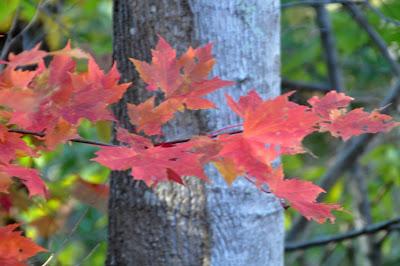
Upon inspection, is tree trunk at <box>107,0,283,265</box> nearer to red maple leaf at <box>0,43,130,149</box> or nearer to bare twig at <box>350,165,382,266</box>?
red maple leaf at <box>0,43,130,149</box>

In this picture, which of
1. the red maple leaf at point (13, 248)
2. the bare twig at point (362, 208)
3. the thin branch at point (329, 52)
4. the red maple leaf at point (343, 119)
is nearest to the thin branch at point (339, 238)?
the bare twig at point (362, 208)

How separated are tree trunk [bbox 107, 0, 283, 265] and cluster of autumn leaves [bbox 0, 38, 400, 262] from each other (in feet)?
0.93

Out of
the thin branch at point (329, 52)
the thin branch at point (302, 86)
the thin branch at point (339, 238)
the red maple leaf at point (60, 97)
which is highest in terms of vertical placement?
the red maple leaf at point (60, 97)

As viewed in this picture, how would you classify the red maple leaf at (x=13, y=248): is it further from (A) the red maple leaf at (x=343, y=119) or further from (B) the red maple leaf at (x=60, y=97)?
(A) the red maple leaf at (x=343, y=119)

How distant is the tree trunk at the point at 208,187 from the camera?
1440 mm

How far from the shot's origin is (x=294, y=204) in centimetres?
113

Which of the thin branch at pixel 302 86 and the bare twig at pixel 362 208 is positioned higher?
the thin branch at pixel 302 86

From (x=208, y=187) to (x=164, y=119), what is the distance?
325 millimetres

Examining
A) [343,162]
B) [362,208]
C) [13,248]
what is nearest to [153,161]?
[13,248]

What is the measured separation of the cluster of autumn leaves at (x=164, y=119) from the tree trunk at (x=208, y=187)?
0.28 m

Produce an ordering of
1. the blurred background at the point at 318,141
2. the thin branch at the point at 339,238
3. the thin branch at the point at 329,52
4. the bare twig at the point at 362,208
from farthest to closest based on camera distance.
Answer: the bare twig at the point at 362,208, the thin branch at the point at 329,52, the blurred background at the point at 318,141, the thin branch at the point at 339,238

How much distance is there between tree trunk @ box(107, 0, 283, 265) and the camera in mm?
1440

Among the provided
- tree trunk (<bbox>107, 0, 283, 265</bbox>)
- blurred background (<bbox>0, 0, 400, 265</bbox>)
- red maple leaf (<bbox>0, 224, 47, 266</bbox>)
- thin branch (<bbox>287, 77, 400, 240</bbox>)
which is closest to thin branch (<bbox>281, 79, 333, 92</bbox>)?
blurred background (<bbox>0, 0, 400, 265</bbox>)

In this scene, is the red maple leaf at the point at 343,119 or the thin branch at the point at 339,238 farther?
the thin branch at the point at 339,238
